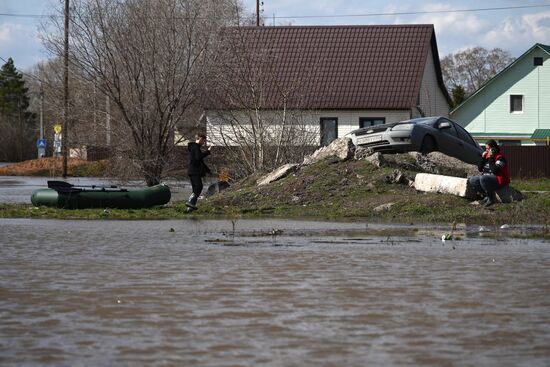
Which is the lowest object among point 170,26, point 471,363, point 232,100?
point 471,363

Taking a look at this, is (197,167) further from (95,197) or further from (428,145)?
(428,145)

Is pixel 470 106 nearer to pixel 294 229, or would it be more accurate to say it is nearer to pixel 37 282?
pixel 294 229

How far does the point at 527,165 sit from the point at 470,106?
22836 millimetres

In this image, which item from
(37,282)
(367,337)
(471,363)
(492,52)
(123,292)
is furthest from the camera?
(492,52)

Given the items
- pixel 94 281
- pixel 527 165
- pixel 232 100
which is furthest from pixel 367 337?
pixel 527 165

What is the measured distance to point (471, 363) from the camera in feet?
26.0

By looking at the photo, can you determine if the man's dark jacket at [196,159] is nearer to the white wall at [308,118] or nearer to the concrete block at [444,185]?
the concrete block at [444,185]

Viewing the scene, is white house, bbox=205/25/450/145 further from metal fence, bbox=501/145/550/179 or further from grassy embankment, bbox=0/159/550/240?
grassy embankment, bbox=0/159/550/240

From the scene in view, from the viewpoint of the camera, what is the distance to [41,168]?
71562 millimetres

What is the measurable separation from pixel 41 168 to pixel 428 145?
4450 centimetres

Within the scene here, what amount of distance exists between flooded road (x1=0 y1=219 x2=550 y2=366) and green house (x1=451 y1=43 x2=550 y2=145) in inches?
2204

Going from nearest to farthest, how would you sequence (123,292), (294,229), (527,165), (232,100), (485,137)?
(123,292) → (294,229) → (232,100) → (527,165) → (485,137)

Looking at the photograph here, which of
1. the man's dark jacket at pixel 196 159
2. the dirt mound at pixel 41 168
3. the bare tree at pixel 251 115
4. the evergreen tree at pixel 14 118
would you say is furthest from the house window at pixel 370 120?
the evergreen tree at pixel 14 118

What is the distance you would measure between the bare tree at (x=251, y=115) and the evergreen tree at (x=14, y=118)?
225 feet
